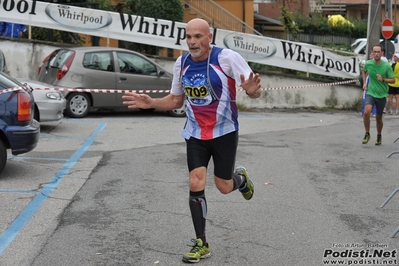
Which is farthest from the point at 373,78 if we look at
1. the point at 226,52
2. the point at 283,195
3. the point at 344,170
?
the point at 226,52

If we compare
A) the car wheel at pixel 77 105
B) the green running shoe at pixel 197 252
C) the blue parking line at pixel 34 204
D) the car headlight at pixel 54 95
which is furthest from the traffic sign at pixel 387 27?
the green running shoe at pixel 197 252

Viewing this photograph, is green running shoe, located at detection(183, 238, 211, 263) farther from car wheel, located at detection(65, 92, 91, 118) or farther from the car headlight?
car wheel, located at detection(65, 92, 91, 118)

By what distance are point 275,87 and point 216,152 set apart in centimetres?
1580

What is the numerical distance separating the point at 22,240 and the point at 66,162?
4.47 m

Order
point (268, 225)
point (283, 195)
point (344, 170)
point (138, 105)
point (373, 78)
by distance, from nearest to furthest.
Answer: point (138, 105) → point (268, 225) → point (283, 195) → point (344, 170) → point (373, 78)

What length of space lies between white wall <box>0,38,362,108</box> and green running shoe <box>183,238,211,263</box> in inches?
572

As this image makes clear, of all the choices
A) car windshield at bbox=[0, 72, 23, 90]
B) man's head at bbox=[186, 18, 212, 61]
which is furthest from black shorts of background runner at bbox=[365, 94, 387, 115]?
man's head at bbox=[186, 18, 212, 61]

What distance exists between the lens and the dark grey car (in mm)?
16984

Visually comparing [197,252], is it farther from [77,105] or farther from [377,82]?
[77,105]

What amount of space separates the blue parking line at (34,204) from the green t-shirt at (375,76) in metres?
5.19

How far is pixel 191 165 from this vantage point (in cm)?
642

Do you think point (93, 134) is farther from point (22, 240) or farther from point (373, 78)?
point (22, 240)

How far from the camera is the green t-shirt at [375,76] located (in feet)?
44.2

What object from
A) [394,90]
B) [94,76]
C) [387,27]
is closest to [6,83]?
[94,76]
